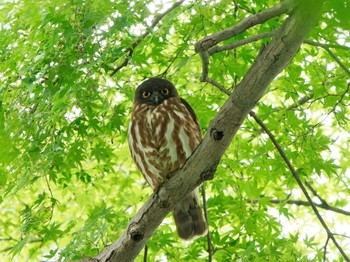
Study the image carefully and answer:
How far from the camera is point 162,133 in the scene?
4398mm

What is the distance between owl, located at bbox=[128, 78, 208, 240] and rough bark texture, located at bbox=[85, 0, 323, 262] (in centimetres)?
83

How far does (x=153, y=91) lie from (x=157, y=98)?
10 centimetres

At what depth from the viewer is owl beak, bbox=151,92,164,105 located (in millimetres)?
4680

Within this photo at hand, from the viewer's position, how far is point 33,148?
4191mm

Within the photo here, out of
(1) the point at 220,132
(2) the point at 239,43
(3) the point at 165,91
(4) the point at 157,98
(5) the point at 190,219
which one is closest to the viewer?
(2) the point at 239,43

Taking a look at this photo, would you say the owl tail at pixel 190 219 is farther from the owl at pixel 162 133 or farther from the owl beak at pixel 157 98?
the owl beak at pixel 157 98

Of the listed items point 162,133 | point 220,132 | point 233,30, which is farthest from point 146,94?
point 233,30

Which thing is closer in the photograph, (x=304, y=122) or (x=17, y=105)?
(x=17, y=105)

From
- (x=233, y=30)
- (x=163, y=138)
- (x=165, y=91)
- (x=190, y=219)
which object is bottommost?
(x=233, y=30)

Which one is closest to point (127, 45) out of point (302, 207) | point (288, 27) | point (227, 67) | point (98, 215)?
point (227, 67)

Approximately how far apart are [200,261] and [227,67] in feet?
5.88

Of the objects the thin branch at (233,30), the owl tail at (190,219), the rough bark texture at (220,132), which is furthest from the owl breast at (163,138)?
the thin branch at (233,30)

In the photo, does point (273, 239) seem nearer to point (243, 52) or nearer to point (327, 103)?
point (327, 103)

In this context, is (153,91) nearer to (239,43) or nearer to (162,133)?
(162,133)
